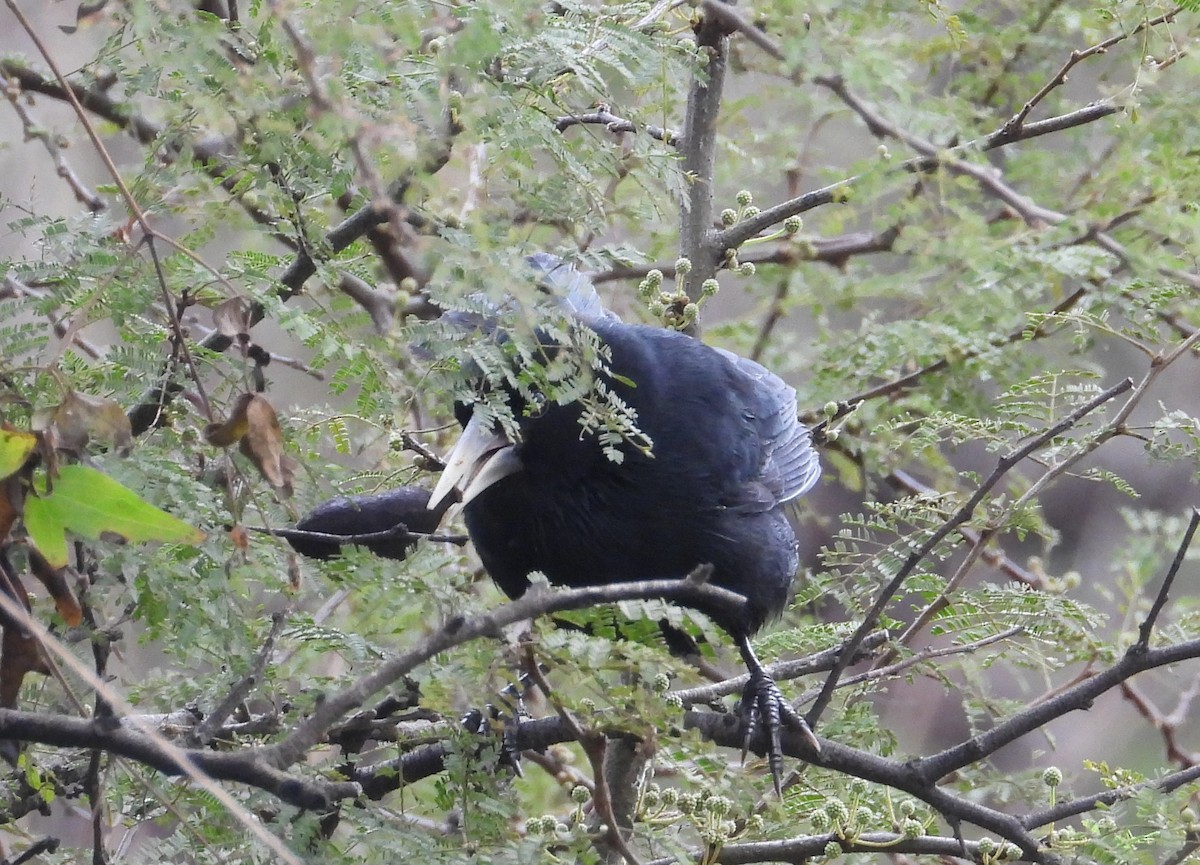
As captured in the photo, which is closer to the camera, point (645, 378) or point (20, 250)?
point (645, 378)

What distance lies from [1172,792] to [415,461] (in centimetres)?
191

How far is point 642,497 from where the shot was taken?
11.0ft

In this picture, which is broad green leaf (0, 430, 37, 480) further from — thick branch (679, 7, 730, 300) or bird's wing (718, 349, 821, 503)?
bird's wing (718, 349, 821, 503)

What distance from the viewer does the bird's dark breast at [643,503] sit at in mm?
3307

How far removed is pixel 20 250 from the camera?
3.94 metres

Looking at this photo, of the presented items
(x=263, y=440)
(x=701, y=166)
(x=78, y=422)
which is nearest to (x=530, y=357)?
(x=263, y=440)

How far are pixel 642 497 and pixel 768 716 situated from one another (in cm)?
65

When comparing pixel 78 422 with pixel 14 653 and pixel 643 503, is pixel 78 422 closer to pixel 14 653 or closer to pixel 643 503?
pixel 14 653

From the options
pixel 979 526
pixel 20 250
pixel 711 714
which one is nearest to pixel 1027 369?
pixel 979 526

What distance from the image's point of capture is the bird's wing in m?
4.04

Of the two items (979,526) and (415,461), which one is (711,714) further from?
(415,461)

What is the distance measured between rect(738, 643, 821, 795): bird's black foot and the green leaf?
5.10 ft

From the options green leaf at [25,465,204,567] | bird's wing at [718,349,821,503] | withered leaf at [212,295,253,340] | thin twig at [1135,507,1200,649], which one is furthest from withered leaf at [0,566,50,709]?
bird's wing at [718,349,821,503]

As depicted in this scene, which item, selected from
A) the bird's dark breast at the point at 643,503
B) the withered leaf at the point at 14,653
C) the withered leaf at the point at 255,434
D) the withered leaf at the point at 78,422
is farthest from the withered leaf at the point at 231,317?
the bird's dark breast at the point at 643,503
